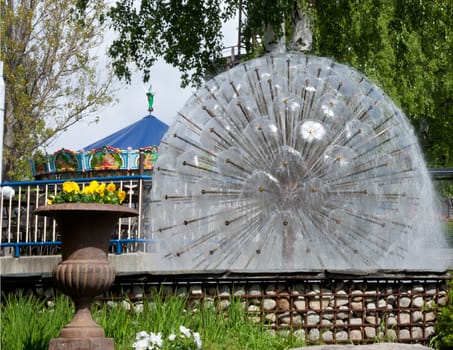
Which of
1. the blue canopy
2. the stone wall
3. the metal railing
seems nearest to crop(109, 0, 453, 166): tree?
the blue canopy

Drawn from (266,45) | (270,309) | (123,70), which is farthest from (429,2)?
(270,309)

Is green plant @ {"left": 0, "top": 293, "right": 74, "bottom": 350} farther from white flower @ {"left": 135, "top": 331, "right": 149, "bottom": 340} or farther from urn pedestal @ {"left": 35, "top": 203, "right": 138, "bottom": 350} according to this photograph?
white flower @ {"left": 135, "top": 331, "right": 149, "bottom": 340}

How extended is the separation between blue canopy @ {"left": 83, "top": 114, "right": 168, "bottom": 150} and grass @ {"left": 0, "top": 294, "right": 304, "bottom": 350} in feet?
32.5

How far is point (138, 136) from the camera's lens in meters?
17.8

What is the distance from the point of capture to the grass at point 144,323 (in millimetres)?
6809

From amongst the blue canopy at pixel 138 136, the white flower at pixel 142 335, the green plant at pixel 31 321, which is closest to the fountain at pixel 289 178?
the green plant at pixel 31 321

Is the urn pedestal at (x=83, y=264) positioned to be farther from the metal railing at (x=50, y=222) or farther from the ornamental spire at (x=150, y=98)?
the ornamental spire at (x=150, y=98)

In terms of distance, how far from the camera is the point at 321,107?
891cm

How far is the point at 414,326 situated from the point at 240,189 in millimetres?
2196

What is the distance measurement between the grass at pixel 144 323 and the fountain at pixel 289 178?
1132 millimetres

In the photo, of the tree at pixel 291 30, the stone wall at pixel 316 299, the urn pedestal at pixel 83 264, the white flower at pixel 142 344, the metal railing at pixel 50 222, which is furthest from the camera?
the tree at pixel 291 30

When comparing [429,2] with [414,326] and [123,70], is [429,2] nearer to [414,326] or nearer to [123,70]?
[123,70]

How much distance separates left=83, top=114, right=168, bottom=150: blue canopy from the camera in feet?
57.2

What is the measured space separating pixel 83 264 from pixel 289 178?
2.92 meters
